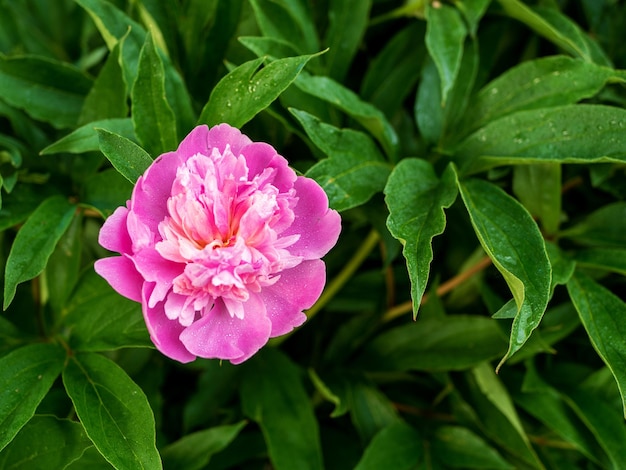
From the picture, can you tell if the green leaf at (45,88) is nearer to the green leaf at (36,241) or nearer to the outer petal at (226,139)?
the green leaf at (36,241)

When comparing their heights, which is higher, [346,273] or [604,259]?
[604,259]

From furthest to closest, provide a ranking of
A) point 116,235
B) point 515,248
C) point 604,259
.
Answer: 1. point 604,259
2. point 515,248
3. point 116,235

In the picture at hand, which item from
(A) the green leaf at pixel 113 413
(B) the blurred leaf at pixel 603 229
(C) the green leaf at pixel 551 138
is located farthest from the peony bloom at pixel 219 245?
(B) the blurred leaf at pixel 603 229

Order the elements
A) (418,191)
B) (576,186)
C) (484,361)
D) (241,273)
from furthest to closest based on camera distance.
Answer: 1. (576,186)
2. (484,361)
3. (418,191)
4. (241,273)

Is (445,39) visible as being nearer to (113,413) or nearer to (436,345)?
(436,345)

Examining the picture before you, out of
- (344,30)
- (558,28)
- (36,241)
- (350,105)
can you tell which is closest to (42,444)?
(36,241)

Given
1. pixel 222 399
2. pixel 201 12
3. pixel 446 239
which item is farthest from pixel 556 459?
pixel 201 12

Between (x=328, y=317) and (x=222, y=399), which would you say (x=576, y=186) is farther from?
(x=222, y=399)
